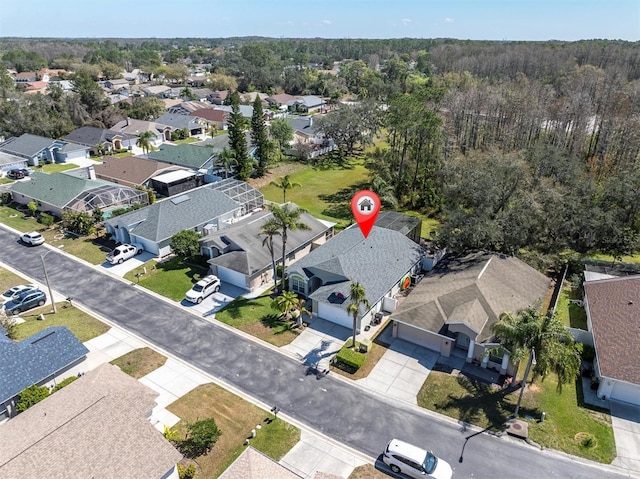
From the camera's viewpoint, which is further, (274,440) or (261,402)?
(261,402)

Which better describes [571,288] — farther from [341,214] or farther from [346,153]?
[346,153]

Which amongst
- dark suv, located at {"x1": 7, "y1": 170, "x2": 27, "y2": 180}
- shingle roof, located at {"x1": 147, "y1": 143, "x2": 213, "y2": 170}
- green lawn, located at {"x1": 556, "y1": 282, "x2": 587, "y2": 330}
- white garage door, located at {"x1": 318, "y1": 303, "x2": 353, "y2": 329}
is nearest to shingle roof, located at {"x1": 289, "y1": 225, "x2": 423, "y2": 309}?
white garage door, located at {"x1": 318, "y1": 303, "x2": 353, "y2": 329}

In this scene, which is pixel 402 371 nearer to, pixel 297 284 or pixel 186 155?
pixel 297 284

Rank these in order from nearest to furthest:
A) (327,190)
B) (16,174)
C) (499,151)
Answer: (499,151), (327,190), (16,174)

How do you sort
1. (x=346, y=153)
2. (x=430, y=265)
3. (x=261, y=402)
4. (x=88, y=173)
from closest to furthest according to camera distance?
(x=261, y=402)
(x=430, y=265)
(x=88, y=173)
(x=346, y=153)

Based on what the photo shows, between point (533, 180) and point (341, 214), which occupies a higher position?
point (533, 180)

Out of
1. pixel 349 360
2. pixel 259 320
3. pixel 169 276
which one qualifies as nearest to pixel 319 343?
pixel 349 360

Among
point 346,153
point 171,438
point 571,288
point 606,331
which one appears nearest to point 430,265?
point 571,288

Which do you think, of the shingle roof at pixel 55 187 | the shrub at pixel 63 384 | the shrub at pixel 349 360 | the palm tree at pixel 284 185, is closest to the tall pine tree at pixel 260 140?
the palm tree at pixel 284 185
